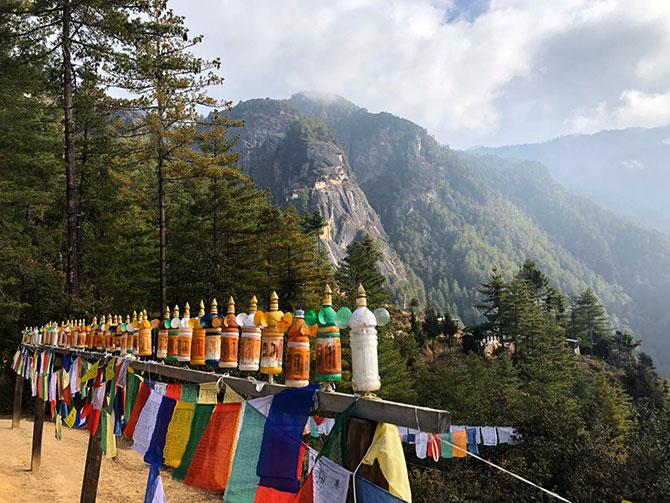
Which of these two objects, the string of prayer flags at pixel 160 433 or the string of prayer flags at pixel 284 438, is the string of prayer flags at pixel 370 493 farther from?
the string of prayer flags at pixel 160 433

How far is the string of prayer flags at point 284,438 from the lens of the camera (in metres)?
2.90

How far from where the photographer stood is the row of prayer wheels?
2.94 metres

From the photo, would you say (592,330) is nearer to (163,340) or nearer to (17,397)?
(17,397)

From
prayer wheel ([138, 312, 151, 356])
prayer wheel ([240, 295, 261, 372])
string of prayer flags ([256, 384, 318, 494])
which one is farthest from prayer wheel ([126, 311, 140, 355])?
string of prayer flags ([256, 384, 318, 494])

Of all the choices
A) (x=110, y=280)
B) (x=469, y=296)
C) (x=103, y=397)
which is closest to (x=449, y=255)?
(x=469, y=296)

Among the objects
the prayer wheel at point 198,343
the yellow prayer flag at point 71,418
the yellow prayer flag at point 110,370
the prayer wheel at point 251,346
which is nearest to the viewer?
the prayer wheel at point 251,346

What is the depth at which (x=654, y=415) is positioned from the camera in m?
17.9

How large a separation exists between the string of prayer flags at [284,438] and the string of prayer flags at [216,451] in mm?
470

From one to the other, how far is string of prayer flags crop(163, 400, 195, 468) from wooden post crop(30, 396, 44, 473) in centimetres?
831

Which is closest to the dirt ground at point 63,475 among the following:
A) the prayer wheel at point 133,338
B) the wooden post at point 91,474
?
the wooden post at point 91,474

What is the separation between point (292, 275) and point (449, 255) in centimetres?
14824

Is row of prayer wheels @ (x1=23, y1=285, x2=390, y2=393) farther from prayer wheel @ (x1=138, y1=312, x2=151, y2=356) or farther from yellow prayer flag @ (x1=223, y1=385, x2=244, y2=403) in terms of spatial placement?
yellow prayer flag @ (x1=223, y1=385, x2=244, y2=403)

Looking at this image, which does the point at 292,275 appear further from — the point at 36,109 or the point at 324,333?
the point at 324,333

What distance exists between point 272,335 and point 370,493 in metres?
1.65
